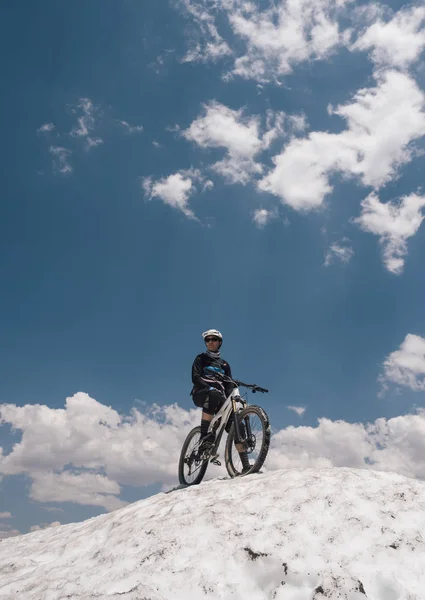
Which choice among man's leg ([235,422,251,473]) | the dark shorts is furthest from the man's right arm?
man's leg ([235,422,251,473])

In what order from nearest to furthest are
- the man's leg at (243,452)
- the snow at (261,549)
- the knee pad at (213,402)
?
the snow at (261,549)
the man's leg at (243,452)
the knee pad at (213,402)

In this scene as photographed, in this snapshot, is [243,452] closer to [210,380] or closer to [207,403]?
[207,403]

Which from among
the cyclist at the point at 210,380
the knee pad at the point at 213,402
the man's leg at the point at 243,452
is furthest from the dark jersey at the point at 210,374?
the man's leg at the point at 243,452

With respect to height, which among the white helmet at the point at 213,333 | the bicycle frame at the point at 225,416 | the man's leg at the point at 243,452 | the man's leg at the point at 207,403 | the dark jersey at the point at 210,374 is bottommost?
the man's leg at the point at 243,452

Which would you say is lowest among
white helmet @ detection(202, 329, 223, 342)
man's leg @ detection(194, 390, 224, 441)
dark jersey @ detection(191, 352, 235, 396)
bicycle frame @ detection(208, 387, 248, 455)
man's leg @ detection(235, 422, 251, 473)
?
man's leg @ detection(235, 422, 251, 473)

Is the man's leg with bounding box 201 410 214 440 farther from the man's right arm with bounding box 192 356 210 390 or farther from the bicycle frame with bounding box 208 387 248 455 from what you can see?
the man's right arm with bounding box 192 356 210 390

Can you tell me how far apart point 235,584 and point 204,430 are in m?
5.98

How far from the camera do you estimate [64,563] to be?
729cm

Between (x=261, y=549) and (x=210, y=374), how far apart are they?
5.81m

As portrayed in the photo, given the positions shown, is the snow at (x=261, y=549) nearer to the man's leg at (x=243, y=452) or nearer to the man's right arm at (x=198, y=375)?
the man's leg at (x=243, y=452)

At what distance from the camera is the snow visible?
5.34 m

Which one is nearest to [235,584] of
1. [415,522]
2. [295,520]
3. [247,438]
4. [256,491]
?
[295,520]

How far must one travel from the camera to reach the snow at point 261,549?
5.34m

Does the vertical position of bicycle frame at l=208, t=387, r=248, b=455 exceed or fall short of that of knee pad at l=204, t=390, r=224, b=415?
it falls short
